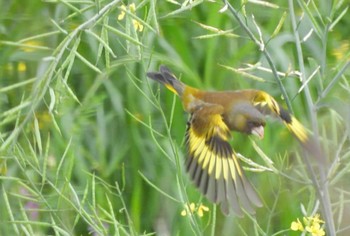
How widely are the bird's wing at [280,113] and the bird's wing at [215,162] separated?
2.7 inches

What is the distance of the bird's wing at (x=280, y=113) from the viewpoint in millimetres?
1542

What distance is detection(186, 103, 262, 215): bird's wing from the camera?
1.62 m

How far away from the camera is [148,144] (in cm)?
264

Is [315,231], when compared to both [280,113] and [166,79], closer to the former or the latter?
[280,113]

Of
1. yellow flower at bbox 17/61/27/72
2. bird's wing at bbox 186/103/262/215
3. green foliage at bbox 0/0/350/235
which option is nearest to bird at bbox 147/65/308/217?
bird's wing at bbox 186/103/262/215

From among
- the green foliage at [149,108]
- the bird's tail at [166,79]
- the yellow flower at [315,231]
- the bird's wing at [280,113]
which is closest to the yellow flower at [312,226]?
the yellow flower at [315,231]

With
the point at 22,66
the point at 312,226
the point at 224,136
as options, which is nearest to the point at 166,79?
the point at 224,136

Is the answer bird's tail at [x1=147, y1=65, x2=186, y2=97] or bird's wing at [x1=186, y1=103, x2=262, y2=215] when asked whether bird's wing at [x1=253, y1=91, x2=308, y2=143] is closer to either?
bird's wing at [x1=186, y1=103, x2=262, y2=215]

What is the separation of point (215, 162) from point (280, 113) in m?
0.15

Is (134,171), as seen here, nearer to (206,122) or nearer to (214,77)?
(214,77)

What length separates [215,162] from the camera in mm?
1713

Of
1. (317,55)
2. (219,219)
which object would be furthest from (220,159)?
(317,55)

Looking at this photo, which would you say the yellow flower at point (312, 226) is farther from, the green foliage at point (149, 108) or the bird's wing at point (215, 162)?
the green foliage at point (149, 108)

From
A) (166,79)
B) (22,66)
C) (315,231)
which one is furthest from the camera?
(22,66)
